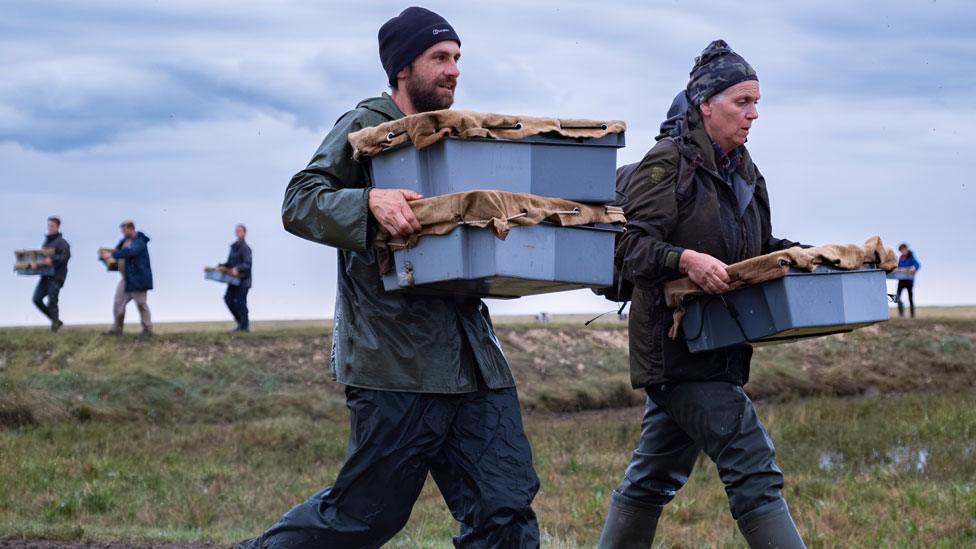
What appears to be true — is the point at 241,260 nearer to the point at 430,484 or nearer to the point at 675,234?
the point at 430,484

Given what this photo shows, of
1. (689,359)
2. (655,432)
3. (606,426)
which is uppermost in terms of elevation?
(689,359)

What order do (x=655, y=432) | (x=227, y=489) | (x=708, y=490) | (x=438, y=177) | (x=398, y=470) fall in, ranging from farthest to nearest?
(x=227, y=489) < (x=708, y=490) < (x=655, y=432) < (x=398, y=470) < (x=438, y=177)

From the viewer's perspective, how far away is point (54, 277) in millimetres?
23859

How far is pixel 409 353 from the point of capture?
420cm

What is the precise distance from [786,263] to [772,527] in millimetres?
1035

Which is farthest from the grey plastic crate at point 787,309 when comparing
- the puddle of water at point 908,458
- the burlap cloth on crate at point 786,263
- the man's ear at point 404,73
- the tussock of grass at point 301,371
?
the tussock of grass at point 301,371

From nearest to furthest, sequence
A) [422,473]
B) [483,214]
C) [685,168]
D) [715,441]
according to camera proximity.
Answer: [483,214] → [422,473] → [715,441] → [685,168]

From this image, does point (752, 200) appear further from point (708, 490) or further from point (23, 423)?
point (23, 423)

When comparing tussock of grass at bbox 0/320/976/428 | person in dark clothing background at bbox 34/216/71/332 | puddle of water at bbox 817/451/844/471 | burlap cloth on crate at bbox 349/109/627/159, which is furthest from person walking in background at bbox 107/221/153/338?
burlap cloth on crate at bbox 349/109/627/159

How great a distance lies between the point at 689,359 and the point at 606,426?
11.1 m

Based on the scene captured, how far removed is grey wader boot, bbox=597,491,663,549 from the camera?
549 cm

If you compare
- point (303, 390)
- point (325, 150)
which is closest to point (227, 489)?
point (325, 150)

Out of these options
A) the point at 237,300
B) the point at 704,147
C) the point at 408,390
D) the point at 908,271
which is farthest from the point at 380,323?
the point at 908,271

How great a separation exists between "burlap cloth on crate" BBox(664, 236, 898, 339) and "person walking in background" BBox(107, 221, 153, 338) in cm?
1844
